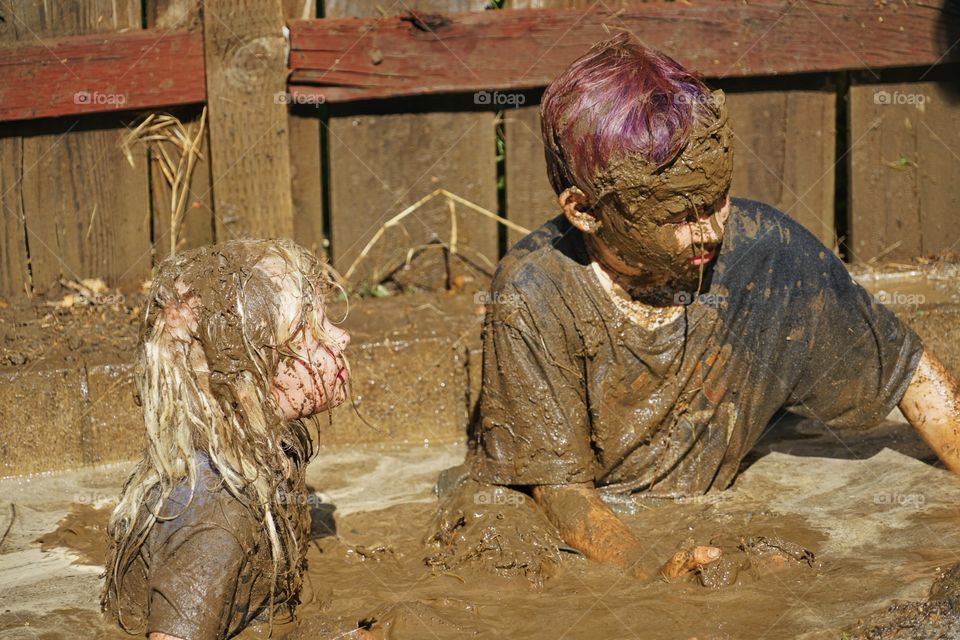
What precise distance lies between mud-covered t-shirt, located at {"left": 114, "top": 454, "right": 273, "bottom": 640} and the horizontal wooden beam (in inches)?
105

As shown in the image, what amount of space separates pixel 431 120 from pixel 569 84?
176 cm

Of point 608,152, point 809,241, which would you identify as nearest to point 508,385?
point 608,152

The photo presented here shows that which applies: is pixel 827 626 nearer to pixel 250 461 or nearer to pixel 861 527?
pixel 861 527

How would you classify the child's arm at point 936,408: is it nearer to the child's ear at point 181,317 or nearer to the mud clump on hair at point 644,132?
the mud clump on hair at point 644,132

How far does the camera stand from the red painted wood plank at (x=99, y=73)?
17.9 ft

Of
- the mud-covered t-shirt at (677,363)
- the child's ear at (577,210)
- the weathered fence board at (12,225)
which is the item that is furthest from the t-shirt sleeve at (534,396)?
the weathered fence board at (12,225)

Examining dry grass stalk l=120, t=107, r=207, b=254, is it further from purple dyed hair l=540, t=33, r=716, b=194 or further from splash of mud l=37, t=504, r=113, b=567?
purple dyed hair l=540, t=33, r=716, b=194

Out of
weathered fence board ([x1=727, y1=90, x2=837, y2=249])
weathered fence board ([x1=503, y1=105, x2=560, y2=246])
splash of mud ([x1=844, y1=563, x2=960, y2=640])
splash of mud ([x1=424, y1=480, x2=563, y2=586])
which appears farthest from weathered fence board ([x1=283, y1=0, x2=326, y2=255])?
splash of mud ([x1=844, y1=563, x2=960, y2=640])

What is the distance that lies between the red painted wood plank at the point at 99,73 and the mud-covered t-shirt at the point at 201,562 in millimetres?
2608

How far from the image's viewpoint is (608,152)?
4.00m

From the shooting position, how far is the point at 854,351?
458cm

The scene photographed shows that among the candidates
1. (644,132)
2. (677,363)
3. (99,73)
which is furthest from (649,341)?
(99,73)

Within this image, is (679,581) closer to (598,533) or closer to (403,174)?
(598,533)

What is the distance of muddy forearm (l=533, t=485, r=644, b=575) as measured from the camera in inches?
161
